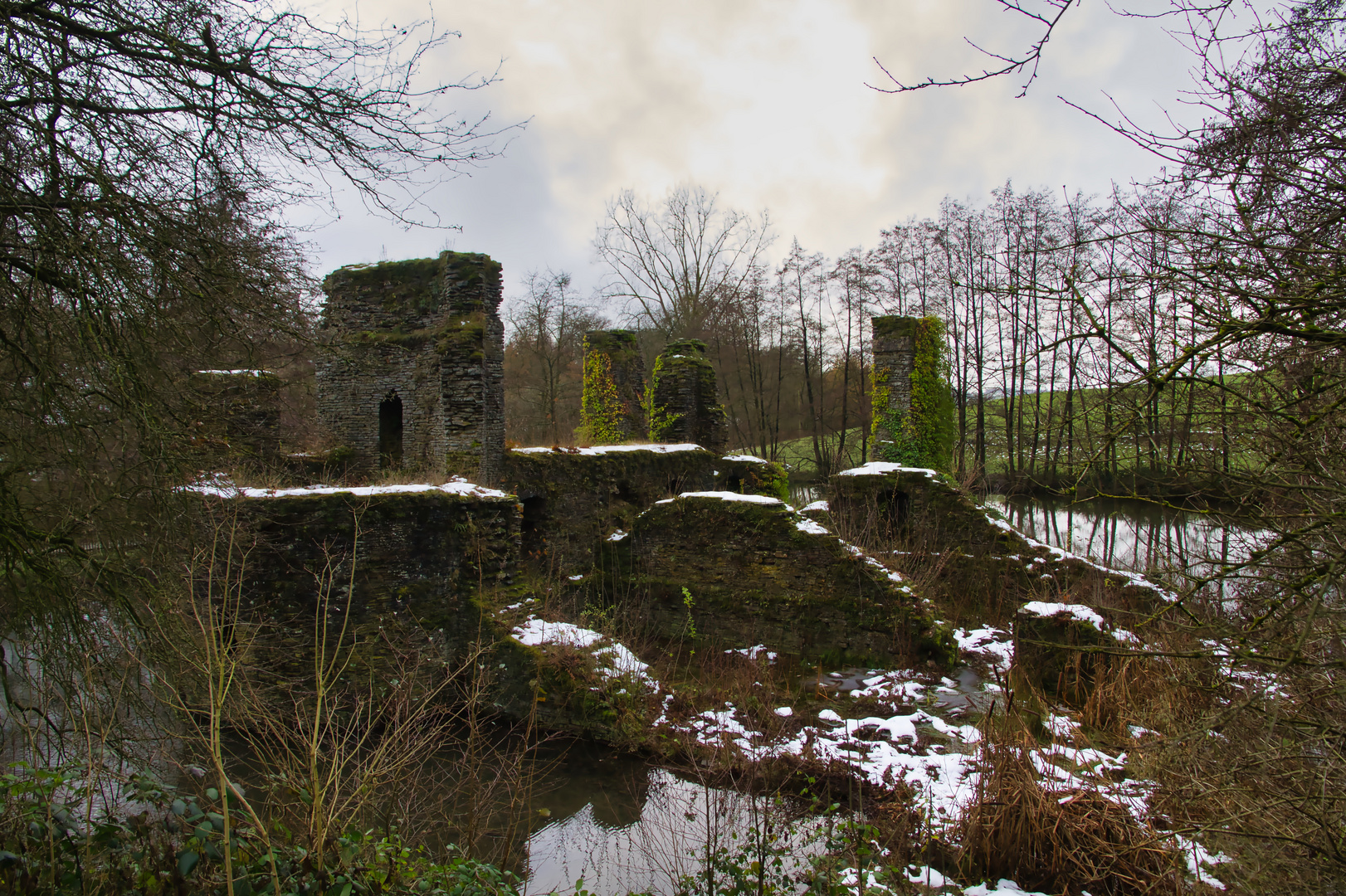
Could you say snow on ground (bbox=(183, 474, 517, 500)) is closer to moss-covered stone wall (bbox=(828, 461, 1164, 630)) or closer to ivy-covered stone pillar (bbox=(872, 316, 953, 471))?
moss-covered stone wall (bbox=(828, 461, 1164, 630))

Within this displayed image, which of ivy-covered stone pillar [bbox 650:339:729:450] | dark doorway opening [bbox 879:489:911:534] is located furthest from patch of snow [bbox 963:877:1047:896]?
ivy-covered stone pillar [bbox 650:339:729:450]

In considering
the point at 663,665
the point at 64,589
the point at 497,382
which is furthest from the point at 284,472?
the point at 64,589

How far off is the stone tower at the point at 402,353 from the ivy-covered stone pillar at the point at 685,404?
4613 mm

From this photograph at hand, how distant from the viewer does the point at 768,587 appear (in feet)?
31.9

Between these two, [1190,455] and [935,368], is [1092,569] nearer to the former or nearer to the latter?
[935,368]

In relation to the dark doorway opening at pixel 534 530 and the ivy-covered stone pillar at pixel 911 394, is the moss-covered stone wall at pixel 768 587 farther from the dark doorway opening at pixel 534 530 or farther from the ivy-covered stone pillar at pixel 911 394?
the ivy-covered stone pillar at pixel 911 394

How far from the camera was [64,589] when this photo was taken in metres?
3.64

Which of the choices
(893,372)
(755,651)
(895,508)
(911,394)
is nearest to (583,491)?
(755,651)

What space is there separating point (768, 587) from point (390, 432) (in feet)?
28.9

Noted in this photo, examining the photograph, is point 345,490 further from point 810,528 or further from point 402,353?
point 810,528

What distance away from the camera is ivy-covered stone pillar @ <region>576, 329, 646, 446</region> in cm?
1628

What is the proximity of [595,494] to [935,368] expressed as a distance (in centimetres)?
792

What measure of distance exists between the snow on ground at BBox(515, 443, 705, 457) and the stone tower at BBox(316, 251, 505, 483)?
27.1 inches

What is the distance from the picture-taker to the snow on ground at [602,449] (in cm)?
1254
